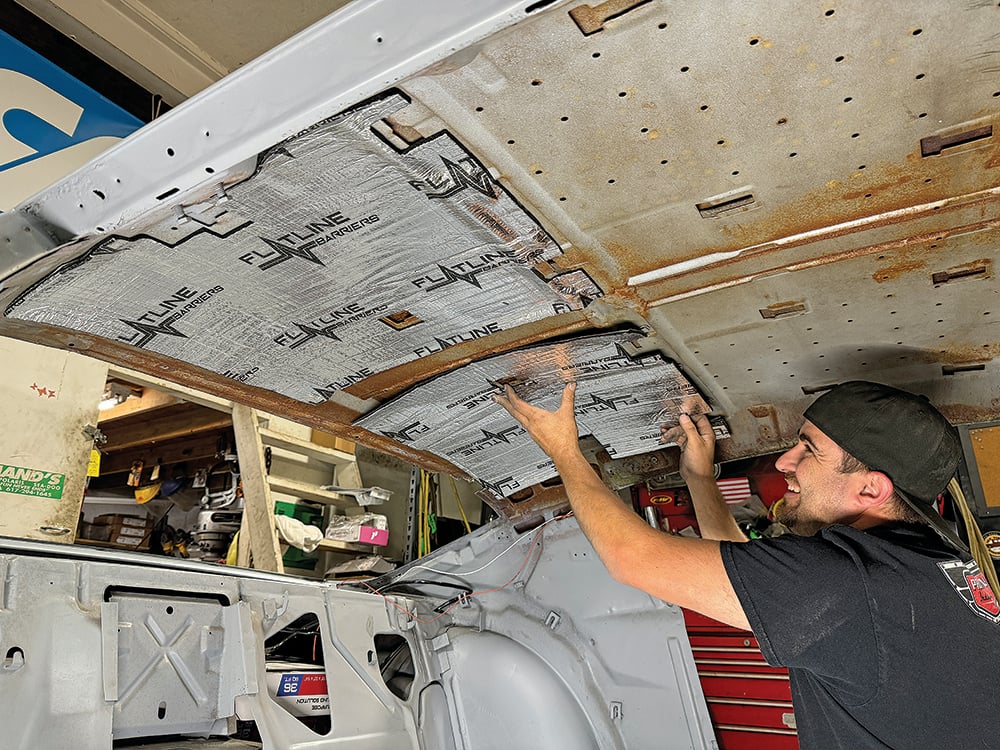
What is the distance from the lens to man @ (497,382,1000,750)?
1204 millimetres

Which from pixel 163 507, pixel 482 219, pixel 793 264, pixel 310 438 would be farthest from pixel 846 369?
pixel 163 507

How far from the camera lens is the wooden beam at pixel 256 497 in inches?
126

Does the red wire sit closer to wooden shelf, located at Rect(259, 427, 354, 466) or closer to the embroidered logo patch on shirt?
the embroidered logo patch on shirt

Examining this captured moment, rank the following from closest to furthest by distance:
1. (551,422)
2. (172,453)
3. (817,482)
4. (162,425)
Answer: (817,482) → (551,422) → (162,425) → (172,453)

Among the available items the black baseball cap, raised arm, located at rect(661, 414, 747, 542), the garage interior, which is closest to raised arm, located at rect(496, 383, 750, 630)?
the garage interior

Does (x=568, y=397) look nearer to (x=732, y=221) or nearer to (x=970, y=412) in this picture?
(x=732, y=221)

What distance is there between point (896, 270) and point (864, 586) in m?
0.57

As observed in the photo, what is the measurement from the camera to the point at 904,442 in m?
1.44

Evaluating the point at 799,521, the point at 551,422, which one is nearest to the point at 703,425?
the point at 799,521

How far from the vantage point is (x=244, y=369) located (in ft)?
5.03

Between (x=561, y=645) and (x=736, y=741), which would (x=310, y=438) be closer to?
(x=561, y=645)

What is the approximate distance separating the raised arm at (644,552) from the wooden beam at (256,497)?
1993 mm

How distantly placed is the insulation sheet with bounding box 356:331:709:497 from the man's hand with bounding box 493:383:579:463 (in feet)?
0.09

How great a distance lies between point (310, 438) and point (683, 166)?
343cm
